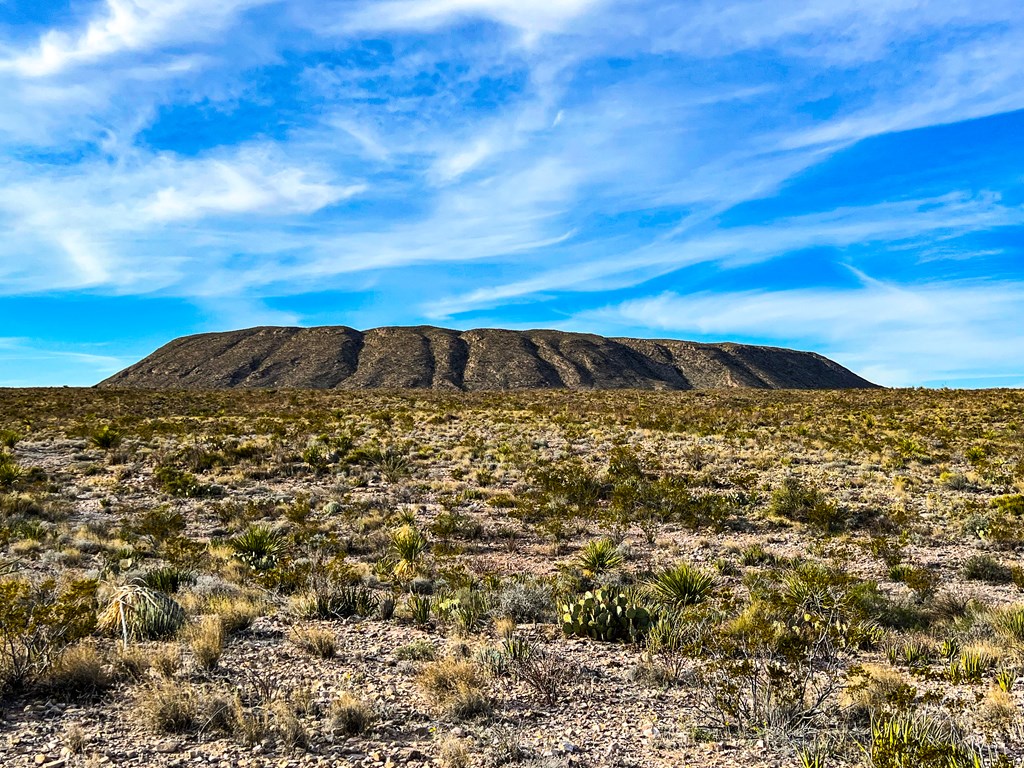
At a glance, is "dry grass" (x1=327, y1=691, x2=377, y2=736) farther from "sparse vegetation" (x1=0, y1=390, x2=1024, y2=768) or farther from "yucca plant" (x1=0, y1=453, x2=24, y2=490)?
"yucca plant" (x1=0, y1=453, x2=24, y2=490)

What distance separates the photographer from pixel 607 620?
736 centimetres

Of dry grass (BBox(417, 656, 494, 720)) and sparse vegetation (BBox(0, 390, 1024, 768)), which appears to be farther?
dry grass (BBox(417, 656, 494, 720))

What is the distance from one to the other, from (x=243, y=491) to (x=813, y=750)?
51.5 feet

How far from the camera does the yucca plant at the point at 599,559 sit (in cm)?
1069

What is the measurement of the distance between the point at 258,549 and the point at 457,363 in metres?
83.2

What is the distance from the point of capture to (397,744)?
15.7 feet

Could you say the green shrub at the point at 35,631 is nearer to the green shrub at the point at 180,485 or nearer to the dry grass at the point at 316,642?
the dry grass at the point at 316,642

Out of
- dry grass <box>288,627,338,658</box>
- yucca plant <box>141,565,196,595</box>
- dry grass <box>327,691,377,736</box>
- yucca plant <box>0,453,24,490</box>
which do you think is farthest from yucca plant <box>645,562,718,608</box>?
yucca plant <box>0,453,24,490</box>

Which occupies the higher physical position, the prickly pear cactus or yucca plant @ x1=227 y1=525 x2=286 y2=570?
yucca plant @ x1=227 y1=525 x2=286 y2=570

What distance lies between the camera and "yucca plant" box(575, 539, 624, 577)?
10.7 meters

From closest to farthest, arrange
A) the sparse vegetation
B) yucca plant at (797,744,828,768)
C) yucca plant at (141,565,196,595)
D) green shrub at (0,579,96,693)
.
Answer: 1. yucca plant at (797,744,828,768)
2. the sparse vegetation
3. green shrub at (0,579,96,693)
4. yucca plant at (141,565,196,595)

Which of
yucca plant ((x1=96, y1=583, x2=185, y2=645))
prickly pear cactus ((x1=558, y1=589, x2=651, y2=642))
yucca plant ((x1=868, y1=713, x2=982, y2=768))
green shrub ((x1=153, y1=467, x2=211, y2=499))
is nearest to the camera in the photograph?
yucca plant ((x1=868, y1=713, x2=982, y2=768))

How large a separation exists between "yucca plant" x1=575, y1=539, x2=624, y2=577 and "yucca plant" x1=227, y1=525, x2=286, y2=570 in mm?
5241

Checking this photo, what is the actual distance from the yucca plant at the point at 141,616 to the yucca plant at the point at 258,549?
10.1 feet
